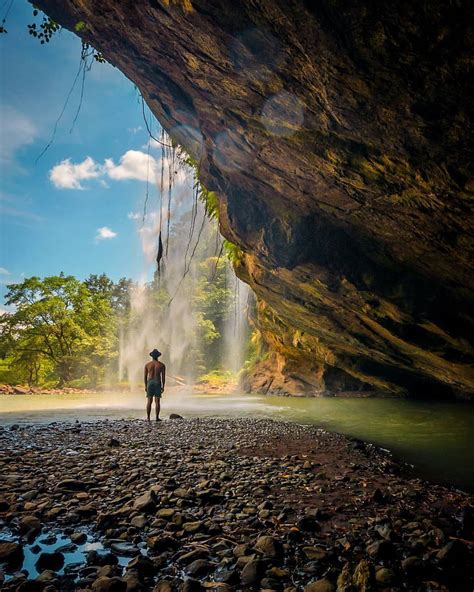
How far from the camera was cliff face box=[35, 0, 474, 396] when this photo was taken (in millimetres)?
4590

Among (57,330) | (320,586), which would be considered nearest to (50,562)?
(320,586)

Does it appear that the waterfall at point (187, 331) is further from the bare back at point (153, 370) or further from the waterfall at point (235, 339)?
the bare back at point (153, 370)

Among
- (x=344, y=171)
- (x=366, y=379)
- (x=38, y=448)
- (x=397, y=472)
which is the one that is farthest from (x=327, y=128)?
(x=366, y=379)

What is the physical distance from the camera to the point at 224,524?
3.62 meters

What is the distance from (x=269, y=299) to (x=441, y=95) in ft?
39.3

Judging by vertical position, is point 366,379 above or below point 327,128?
below

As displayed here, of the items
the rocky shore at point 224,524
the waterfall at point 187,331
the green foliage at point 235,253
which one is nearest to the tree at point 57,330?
the waterfall at point 187,331

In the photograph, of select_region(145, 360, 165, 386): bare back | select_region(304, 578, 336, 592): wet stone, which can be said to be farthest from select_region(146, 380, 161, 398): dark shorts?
select_region(304, 578, 336, 592): wet stone

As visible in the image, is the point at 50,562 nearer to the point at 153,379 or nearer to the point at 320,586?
the point at 320,586

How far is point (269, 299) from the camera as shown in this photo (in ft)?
53.5

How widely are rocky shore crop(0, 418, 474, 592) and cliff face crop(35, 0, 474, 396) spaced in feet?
16.0

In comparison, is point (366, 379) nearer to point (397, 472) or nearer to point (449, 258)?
point (449, 258)

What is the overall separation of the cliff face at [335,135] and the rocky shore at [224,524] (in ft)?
16.0

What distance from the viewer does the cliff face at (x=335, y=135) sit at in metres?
4.59
